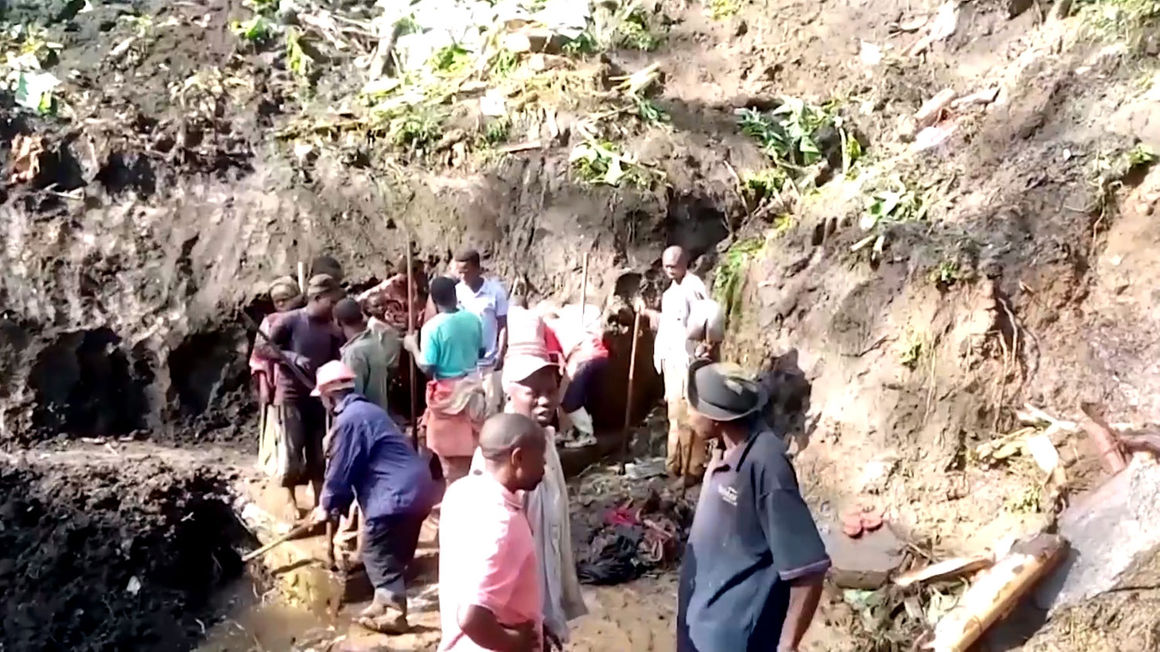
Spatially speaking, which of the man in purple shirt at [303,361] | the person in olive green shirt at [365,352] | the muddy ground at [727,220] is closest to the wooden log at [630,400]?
the muddy ground at [727,220]

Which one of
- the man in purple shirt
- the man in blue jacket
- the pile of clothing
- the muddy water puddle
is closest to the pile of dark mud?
the muddy water puddle

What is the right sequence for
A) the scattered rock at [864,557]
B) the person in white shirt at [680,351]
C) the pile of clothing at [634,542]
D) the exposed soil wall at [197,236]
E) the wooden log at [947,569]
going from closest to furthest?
the wooden log at [947,569], the scattered rock at [864,557], the pile of clothing at [634,542], the person in white shirt at [680,351], the exposed soil wall at [197,236]

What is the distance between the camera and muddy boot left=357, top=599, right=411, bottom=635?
6762 mm

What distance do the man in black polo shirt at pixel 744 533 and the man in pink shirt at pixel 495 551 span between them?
73 centimetres

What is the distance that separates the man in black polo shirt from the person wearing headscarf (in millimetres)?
4483

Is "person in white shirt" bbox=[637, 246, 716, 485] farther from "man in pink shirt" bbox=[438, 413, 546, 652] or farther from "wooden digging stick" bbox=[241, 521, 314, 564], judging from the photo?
"man in pink shirt" bbox=[438, 413, 546, 652]

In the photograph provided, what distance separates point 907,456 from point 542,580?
411cm

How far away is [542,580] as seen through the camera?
4.56 m

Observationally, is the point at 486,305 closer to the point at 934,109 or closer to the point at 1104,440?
the point at 1104,440

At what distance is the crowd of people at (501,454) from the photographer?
158 inches

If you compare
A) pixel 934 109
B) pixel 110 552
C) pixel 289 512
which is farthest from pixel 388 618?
pixel 934 109

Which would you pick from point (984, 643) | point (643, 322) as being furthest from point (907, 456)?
point (643, 322)

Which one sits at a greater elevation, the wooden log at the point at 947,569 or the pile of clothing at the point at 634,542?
the wooden log at the point at 947,569

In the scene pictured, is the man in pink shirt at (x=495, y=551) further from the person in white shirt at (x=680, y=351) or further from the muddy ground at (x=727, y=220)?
the person in white shirt at (x=680, y=351)
